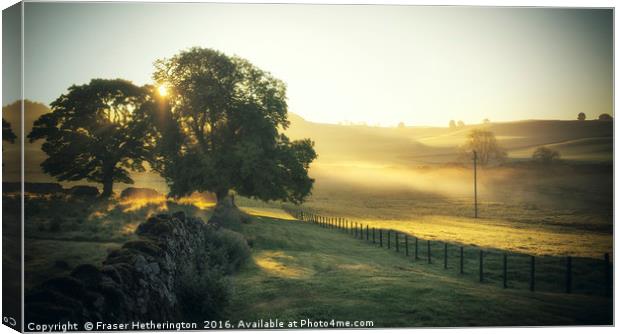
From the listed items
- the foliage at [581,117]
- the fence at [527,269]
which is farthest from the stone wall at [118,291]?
the foliage at [581,117]

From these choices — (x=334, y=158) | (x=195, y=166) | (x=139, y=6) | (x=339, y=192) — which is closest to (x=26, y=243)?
(x=139, y=6)

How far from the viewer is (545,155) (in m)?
28.7

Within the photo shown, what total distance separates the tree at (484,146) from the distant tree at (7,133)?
17.9m

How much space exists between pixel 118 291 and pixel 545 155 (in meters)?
27.5

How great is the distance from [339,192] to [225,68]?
123 feet

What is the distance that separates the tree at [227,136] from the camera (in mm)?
23484

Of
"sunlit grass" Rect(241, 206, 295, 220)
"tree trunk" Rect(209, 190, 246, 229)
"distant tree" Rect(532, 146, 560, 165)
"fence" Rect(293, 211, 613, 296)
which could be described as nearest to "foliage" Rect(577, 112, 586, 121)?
"fence" Rect(293, 211, 613, 296)

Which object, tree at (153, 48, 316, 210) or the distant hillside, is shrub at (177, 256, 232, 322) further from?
tree at (153, 48, 316, 210)

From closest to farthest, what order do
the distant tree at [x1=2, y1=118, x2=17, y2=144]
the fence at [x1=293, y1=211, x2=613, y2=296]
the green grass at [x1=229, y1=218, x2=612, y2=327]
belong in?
the distant tree at [x1=2, y1=118, x2=17, y2=144]
the green grass at [x1=229, y1=218, x2=612, y2=327]
the fence at [x1=293, y1=211, x2=613, y2=296]

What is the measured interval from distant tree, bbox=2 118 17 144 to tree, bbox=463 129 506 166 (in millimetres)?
17893

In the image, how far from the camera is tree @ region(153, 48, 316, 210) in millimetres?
23484

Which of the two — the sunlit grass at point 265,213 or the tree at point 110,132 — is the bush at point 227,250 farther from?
the sunlit grass at point 265,213

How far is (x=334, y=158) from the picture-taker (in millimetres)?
91125

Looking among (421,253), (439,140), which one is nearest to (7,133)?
(421,253)
